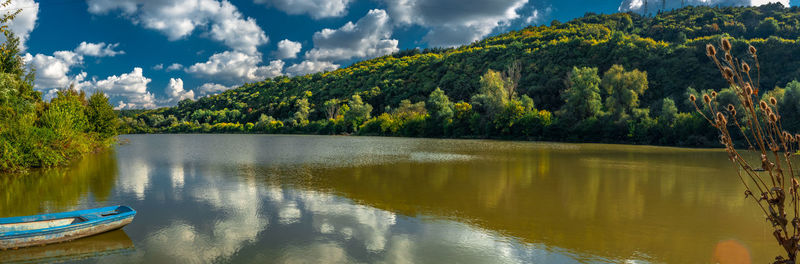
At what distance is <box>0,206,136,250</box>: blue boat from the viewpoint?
8172mm

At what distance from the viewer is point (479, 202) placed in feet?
44.4

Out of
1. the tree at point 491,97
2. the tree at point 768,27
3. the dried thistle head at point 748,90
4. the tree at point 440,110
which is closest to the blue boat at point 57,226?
the dried thistle head at point 748,90

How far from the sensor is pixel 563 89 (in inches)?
3012

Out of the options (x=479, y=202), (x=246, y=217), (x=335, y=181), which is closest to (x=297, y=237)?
(x=246, y=217)

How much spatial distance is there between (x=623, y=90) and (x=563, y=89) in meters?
19.1

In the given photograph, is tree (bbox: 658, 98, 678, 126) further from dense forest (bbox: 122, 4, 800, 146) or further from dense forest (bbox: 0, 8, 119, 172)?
dense forest (bbox: 0, 8, 119, 172)

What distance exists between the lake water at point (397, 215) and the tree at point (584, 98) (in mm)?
39794

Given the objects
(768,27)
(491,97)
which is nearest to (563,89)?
(491,97)

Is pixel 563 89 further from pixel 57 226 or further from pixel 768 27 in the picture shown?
pixel 57 226

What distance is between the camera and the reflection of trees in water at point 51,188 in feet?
40.3

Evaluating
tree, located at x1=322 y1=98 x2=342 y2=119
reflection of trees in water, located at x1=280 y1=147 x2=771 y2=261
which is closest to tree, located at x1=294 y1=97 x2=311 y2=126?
tree, located at x1=322 y1=98 x2=342 y2=119

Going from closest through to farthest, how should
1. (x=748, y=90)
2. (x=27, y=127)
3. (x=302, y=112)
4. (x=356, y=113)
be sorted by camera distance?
1. (x=748, y=90)
2. (x=27, y=127)
3. (x=356, y=113)
4. (x=302, y=112)

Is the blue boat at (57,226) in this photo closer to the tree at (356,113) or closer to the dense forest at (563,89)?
the dense forest at (563,89)

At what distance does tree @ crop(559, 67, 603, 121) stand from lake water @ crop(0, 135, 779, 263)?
39794 millimetres
